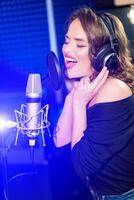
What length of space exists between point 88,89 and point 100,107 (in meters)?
0.07

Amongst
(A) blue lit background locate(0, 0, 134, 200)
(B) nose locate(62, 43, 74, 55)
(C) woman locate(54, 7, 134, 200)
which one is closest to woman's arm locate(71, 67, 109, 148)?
(C) woman locate(54, 7, 134, 200)

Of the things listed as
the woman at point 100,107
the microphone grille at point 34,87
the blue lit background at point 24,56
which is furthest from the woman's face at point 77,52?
the blue lit background at point 24,56

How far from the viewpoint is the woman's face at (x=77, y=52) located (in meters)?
0.97

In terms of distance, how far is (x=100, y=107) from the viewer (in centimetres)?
90

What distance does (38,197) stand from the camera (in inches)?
68.8

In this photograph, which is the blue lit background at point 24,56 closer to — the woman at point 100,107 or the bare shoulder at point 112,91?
the woman at point 100,107

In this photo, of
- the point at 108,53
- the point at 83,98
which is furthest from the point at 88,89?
the point at 108,53

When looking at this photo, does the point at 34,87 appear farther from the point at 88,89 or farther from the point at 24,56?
the point at 24,56

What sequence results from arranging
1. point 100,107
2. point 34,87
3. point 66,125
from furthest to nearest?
point 66,125, point 34,87, point 100,107

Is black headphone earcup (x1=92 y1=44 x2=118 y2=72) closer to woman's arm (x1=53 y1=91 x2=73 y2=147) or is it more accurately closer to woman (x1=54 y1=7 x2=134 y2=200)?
woman (x1=54 y1=7 x2=134 y2=200)

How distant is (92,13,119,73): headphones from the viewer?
968 millimetres

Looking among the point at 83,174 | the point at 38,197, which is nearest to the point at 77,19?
the point at 83,174

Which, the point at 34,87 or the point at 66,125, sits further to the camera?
the point at 66,125

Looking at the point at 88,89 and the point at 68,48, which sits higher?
the point at 68,48
